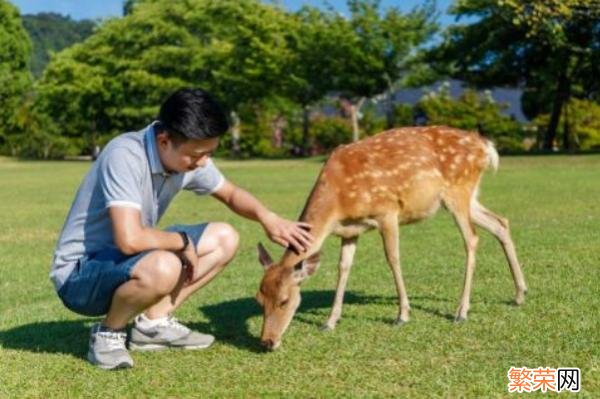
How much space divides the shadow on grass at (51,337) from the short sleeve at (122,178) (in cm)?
116

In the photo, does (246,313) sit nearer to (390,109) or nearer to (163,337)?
(163,337)

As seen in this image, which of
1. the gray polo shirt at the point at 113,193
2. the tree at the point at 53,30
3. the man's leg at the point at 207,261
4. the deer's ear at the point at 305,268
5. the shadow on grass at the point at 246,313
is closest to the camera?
the gray polo shirt at the point at 113,193

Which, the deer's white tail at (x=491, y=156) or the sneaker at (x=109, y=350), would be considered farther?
the deer's white tail at (x=491, y=156)

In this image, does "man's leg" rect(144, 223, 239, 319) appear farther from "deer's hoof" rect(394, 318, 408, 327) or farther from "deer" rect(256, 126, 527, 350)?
"deer's hoof" rect(394, 318, 408, 327)

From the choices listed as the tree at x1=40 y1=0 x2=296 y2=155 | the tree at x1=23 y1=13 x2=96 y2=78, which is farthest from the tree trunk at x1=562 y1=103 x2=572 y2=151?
the tree at x1=23 y1=13 x2=96 y2=78

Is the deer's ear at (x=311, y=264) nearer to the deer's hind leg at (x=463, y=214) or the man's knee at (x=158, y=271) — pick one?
the man's knee at (x=158, y=271)

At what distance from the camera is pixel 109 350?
15.9ft

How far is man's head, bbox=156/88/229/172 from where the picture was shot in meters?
4.51

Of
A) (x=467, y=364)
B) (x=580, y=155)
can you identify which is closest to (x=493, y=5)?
(x=580, y=155)

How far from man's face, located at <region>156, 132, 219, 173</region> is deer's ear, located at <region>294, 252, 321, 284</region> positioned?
102 cm

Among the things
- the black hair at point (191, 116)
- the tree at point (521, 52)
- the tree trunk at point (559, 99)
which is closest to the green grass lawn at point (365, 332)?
the black hair at point (191, 116)

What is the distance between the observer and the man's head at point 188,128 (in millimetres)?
4507

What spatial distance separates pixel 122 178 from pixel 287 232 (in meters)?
1.11

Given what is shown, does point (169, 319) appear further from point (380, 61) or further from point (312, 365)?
point (380, 61)
